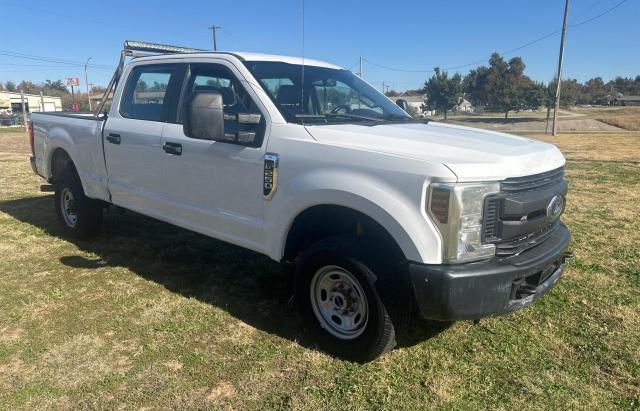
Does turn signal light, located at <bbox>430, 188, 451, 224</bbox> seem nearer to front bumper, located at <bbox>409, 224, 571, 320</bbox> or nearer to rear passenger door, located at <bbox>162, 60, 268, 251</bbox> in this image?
front bumper, located at <bbox>409, 224, 571, 320</bbox>

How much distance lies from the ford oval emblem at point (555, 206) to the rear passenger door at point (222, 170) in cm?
186

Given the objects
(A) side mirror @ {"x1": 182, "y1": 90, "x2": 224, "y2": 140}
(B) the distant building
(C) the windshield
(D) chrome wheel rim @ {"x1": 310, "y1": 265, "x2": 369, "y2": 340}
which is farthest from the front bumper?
(B) the distant building

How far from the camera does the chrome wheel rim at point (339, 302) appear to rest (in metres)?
3.05

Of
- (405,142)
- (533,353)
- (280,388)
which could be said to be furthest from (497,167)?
(280,388)

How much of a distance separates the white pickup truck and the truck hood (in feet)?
0.04

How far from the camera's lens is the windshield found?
3.55 m

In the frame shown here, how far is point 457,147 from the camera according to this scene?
2787mm

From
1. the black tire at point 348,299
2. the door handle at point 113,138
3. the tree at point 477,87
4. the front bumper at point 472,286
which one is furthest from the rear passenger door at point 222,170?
the tree at point 477,87

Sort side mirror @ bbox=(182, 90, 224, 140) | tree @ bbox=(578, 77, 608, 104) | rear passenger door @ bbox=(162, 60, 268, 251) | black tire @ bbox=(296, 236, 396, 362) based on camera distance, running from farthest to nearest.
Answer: tree @ bbox=(578, 77, 608, 104) → rear passenger door @ bbox=(162, 60, 268, 251) → side mirror @ bbox=(182, 90, 224, 140) → black tire @ bbox=(296, 236, 396, 362)

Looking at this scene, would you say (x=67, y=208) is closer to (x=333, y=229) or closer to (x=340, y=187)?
(x=333, y=229)

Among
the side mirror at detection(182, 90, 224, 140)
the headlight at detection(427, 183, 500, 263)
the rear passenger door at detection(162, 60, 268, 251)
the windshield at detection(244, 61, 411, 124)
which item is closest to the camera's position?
the headlight at detection(427, 183, 500, 263)

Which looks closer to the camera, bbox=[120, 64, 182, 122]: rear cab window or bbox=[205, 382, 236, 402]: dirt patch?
bbox=[205, 382, 236, 402]: dirt patch

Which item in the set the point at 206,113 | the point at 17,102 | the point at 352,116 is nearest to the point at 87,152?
the point at 206,113

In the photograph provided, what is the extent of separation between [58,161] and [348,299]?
4.33 meters
